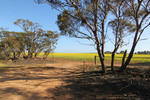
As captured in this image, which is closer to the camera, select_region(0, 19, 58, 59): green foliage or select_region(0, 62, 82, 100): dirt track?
select_region(0, 62, 82, 100): dirt track

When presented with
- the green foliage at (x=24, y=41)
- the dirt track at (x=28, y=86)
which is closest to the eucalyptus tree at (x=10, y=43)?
the green foliage at (x=24, y=41)

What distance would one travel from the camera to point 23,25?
16.4 meters

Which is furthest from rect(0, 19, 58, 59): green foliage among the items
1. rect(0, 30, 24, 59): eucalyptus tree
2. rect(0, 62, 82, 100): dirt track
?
rect(0, 62, 82, 100): dirt track

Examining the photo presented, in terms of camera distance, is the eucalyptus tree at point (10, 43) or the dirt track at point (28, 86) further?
the eucalyptus tree at point (10, 43)

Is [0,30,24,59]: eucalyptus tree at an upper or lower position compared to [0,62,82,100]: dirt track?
upper

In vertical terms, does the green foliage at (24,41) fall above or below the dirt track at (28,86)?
above

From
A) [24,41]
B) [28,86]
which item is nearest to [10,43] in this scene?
[24,41]

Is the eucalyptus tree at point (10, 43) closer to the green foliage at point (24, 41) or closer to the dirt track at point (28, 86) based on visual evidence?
the green foliage at point (24, 41)

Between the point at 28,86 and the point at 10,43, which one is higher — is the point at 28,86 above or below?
below

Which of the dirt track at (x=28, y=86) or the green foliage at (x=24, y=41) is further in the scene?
the green foliage at (x=24, y=41)

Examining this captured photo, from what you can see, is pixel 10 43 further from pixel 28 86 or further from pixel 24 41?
pixel 28 86

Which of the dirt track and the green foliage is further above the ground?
the green foliage

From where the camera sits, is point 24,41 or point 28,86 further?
point 24,41

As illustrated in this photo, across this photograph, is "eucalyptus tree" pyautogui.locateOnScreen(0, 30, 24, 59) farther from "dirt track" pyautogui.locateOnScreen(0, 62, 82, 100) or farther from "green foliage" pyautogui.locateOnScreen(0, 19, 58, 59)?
"dirt track" pyautogui.locateOnScreen(0, 62, 82, 100)
